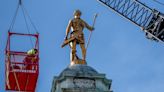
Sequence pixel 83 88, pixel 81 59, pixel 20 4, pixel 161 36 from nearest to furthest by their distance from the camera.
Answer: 1. pixel 83 88
2. pixel 81 59
3. pixel 20 4
4. pixel 161 36

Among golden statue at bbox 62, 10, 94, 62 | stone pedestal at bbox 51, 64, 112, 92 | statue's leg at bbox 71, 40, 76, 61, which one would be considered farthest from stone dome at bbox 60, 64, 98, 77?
golden statue at bbox 62, 10, 94, 62

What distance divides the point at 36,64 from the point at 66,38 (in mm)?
2461

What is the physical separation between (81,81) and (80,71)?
804mm

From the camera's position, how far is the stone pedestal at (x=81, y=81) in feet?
129

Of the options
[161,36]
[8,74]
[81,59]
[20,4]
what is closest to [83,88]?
[81,59]

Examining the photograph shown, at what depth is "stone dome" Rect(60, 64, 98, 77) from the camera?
3980 centimetres

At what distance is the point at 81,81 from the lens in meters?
39.6

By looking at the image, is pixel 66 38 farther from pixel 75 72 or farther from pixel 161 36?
pixel 161 36

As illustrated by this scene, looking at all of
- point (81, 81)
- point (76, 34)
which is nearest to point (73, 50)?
point (76, 34)

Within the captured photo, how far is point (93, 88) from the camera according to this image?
128ft

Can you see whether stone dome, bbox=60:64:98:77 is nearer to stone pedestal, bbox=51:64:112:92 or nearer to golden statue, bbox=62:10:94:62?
stone pedestal, bbox=51:64:112:92

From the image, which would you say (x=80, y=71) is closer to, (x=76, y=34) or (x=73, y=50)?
(x=73, y=50)

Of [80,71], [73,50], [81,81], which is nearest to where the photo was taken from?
[81,81]

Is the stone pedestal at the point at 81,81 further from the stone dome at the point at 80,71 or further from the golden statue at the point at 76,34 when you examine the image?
the golden statue at the point at 76,34
